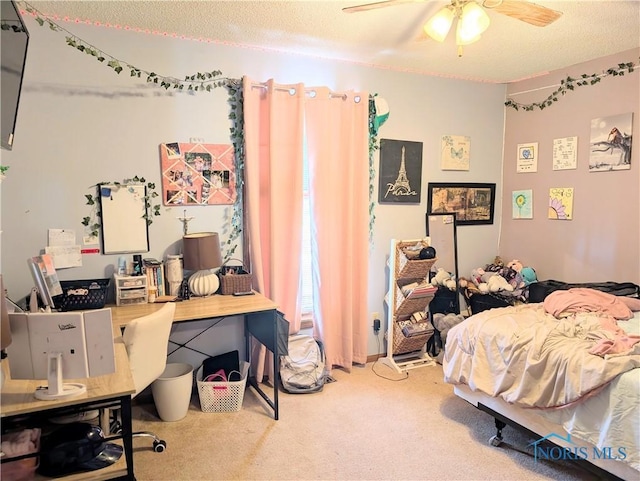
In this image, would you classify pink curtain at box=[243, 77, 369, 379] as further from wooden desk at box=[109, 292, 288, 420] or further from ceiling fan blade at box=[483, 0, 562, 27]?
ceiling fan blade at box=[483, 0, 562, 27]

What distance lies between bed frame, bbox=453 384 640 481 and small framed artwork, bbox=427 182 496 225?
1.77 metres

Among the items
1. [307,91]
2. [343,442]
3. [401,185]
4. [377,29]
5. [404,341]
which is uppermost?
[377,29]

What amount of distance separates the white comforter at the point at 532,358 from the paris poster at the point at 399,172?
135 cm

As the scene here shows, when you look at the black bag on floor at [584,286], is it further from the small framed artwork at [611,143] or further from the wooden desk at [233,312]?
the wooden desk at [233,312]

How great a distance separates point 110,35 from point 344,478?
3000mm

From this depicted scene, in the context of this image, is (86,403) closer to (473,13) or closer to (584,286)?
(473,13)

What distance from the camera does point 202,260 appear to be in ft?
9.28

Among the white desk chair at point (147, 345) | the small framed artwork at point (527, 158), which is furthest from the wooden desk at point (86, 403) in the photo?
the small framed artwork at point (527, 158)

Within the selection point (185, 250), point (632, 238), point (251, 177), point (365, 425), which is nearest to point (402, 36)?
point (251, 177)

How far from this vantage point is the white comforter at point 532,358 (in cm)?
198

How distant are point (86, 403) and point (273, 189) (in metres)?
1.91

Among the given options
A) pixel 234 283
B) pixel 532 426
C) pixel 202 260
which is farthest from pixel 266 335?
pixel 532 426

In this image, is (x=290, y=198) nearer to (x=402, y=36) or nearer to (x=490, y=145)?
(x=402, y=36)

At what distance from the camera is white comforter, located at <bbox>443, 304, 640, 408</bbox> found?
1979mm
